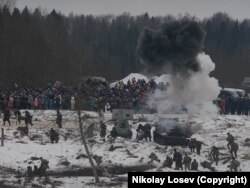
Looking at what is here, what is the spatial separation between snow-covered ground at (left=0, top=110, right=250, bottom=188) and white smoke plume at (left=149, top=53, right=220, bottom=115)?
1.50 metres

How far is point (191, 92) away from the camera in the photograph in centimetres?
4756

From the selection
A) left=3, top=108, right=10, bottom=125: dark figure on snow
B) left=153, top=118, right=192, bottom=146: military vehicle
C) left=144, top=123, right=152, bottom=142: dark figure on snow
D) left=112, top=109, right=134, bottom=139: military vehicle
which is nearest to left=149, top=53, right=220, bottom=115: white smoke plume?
left=153, top=118, right=192, bottom=146: military vehicle

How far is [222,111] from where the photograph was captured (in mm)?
52188

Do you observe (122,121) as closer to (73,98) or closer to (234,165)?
(73,98)

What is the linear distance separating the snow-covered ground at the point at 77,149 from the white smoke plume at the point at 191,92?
150cm

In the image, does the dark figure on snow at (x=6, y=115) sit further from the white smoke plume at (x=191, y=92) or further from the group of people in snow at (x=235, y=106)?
the group of people in snow at (x=235, y=106)

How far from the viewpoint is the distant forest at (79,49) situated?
218 ft

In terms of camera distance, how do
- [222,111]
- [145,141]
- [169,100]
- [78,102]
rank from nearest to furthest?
[78,102], [145,141], [169,100], [222,111]

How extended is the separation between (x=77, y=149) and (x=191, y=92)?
10.3 metres

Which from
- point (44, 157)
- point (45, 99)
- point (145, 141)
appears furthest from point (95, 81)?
point (44, 157)

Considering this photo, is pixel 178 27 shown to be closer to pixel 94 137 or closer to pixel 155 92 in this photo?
pixel 155 92

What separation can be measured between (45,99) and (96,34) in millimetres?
77857
